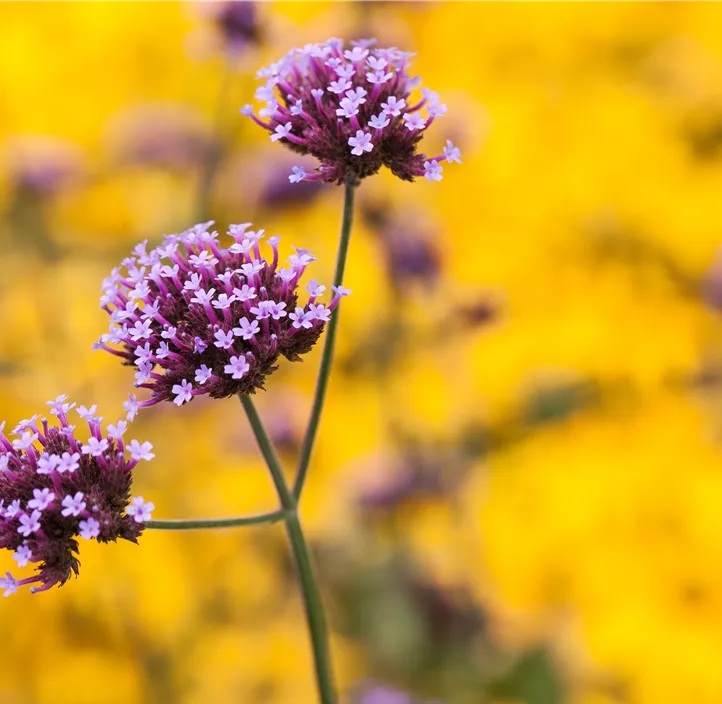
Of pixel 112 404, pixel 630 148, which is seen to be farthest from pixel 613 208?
pixel 112 404

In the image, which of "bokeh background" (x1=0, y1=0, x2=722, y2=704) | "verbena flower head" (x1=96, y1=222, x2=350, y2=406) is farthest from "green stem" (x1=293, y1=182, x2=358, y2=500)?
"bokeh background" (x1=0, y1=0, x2=722, y2=704)

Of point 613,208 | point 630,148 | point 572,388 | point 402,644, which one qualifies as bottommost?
point 402,644

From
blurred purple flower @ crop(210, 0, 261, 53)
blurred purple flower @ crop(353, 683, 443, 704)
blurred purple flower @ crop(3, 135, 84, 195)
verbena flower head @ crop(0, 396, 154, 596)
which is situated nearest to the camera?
verbena flower head @ crop(0, 396, 154, 596)

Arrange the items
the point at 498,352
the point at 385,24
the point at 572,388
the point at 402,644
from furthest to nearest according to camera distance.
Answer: the point at 498,352, the point at 572,388, the point at 385,24, the point at 402,644

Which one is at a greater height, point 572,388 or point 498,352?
point 498,352

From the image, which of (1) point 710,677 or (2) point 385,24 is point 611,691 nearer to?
(1) point 710,677

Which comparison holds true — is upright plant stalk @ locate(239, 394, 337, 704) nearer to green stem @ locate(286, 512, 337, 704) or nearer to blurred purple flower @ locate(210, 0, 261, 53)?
green stem @ locate(286, 512, 337, 704)
